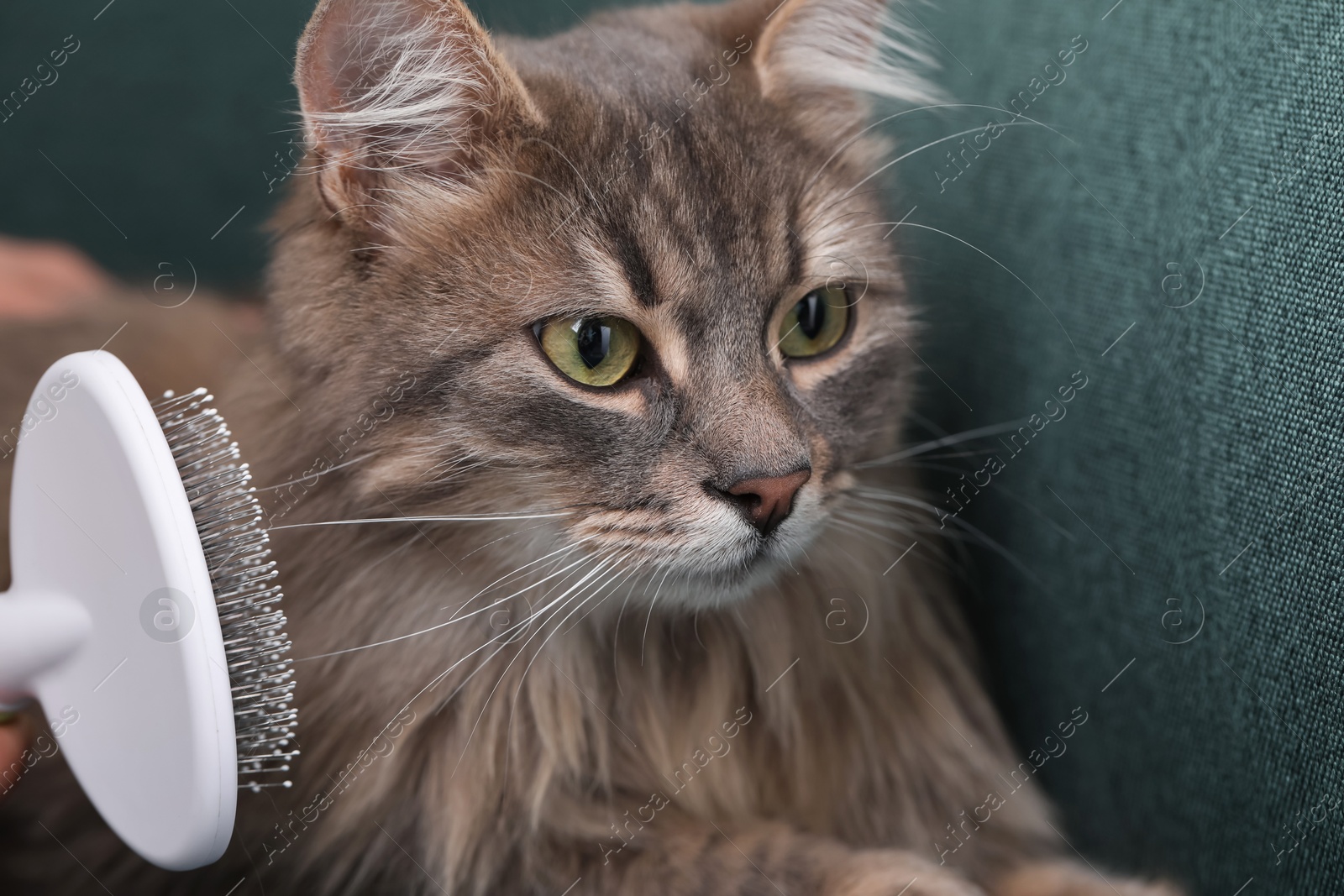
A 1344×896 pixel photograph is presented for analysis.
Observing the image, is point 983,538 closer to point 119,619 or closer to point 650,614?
point 650,614

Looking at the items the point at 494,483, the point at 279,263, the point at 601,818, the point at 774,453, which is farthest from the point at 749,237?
the point at 601,818

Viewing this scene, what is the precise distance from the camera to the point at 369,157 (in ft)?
3.13

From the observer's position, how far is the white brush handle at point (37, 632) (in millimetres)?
828

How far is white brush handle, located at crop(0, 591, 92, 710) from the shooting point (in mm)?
828

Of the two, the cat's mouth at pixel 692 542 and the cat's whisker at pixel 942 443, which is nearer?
the cat's mouth at pixel 692 542

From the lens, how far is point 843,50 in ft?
3.71

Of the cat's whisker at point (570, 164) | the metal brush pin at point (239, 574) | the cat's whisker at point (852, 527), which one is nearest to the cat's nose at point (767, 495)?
the cat's whisker at point (852, 527)

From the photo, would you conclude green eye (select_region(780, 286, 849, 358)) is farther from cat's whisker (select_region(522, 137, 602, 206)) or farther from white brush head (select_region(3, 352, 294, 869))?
white brush head (select_region(3, 352, 294, 869))

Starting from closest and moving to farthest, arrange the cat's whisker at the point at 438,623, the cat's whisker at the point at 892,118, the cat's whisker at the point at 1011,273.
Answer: the cat's whisker at the point at 438,623 < the cat's whisker at the point at 892,118 < the cat's whisker at the point at 1011,273

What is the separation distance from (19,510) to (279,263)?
343mm

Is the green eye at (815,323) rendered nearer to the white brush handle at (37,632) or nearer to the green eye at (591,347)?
the green eye at (591,347)

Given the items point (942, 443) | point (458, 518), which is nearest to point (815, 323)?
point (942, 443)

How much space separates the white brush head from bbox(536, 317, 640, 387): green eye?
12.1 inches

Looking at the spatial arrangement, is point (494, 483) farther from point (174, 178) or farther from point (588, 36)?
point (174, 178)
